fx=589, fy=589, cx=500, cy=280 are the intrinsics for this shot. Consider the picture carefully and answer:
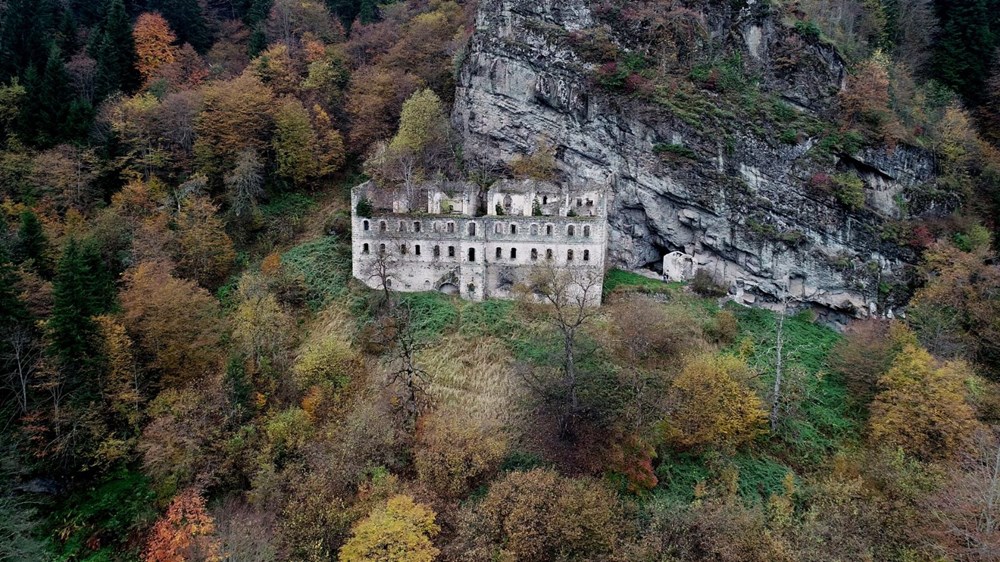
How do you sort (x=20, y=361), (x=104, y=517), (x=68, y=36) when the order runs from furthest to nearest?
(x=68, y=36)
(x=20, y=361)
(x=104, y=517)

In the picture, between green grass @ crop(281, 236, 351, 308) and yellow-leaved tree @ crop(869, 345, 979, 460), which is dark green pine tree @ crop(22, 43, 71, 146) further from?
yellow-leaved tree @ crop(869, 345, 979, 460)

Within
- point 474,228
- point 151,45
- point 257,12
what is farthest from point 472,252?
point 257,12

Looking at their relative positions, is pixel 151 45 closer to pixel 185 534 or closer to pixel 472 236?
pixel 472 236

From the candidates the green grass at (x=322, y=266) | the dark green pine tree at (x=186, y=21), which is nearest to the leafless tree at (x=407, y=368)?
the green grass at (x=322, y=266)

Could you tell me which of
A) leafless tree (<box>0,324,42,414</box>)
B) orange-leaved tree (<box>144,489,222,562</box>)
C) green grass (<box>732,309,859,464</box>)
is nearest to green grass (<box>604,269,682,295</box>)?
green grass (<box>732,309,859,464</box>)

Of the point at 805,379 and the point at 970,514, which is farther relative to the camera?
the point at 805,379

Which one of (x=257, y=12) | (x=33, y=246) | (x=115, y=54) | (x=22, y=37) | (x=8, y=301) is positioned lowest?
(x=8, y=301)
